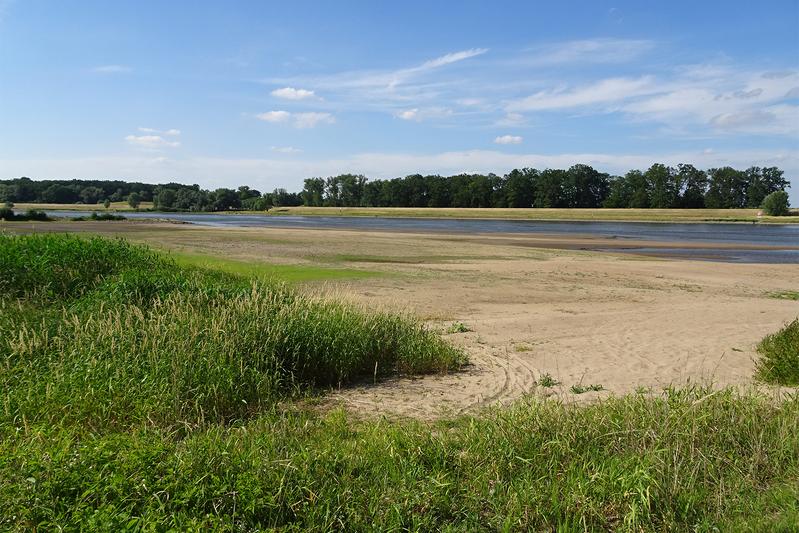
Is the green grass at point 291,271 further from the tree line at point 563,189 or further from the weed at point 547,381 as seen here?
the tree line at point 563,189

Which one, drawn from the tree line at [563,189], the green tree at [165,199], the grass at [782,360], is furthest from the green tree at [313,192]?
the grass at [782,360]

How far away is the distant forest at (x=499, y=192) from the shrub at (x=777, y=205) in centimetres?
2644

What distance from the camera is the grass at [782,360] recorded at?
10.1 metres

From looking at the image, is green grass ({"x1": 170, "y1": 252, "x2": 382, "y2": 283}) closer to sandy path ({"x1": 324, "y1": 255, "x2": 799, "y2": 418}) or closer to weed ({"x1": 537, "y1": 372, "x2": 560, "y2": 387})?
sandy path ({"x1": 324, "y1": 255, "x2": 799, "y2": 418})

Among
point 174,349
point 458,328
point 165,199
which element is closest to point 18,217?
point 458,328

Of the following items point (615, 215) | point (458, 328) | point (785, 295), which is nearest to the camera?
point (458, 328)

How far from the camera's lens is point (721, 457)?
19.9 feet

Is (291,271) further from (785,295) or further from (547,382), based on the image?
(785,295)

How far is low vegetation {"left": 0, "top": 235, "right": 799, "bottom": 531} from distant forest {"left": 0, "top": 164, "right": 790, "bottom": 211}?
14447 cm

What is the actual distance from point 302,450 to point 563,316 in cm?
1196

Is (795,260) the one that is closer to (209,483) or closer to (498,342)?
(498,342)

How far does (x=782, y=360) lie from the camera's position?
1039 cm

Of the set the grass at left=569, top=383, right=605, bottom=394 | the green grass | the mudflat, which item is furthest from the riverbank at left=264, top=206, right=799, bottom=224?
the grass at left=569, top=383, right=605, bottom=394

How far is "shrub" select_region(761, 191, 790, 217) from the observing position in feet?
357
